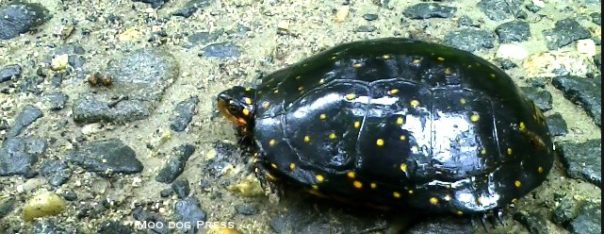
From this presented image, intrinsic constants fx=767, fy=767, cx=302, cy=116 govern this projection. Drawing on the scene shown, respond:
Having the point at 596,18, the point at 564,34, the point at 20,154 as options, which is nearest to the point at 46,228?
the point at 20,154

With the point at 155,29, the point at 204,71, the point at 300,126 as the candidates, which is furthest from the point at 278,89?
the point at 155,29

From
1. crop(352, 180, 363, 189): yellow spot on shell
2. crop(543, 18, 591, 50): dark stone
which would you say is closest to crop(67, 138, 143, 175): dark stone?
crop(352, 180, 363, 189): yellow spot on shell

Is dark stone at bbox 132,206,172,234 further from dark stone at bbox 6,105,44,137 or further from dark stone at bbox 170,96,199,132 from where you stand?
dark stone at bbox 6,105,44,137

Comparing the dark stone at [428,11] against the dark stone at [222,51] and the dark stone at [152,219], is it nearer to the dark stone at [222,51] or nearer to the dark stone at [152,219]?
the dark stone at [222,51]

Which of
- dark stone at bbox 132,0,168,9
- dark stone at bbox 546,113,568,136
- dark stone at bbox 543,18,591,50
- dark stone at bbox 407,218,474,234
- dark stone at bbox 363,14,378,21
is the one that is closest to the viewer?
dark stone at bbox 407,218,474,234

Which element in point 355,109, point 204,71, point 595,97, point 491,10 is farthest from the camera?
point 491,10

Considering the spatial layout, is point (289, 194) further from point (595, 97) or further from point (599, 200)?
point (595, 97)
